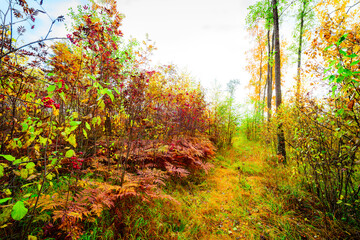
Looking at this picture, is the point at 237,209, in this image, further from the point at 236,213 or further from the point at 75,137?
the point at 75,137

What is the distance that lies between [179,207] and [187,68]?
668cm

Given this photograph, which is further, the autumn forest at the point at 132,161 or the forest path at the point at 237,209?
the forest path at the point at 237,209

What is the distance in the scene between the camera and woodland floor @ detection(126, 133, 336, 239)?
2146 mm

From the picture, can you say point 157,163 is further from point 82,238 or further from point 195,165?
point 82,238

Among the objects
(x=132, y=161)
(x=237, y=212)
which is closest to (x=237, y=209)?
(x=237, y=212)

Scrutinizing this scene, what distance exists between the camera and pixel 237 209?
282 centimetres

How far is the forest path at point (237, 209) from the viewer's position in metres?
2.21

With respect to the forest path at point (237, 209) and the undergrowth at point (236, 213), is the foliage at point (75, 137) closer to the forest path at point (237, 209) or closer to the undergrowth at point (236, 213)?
the undergrowth at point (236, 213)

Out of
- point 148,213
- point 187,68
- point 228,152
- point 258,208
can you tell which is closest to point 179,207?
point 148,213

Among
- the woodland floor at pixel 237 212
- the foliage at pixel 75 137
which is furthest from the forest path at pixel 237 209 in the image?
the foliage at pixel 75 137

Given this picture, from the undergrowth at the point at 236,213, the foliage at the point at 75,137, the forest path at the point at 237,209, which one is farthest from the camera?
the forest path at the point at 237,209

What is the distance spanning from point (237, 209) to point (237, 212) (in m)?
0.08

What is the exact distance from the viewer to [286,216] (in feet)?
8.21

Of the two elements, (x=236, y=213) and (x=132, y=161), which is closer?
(x=236, y=213)
